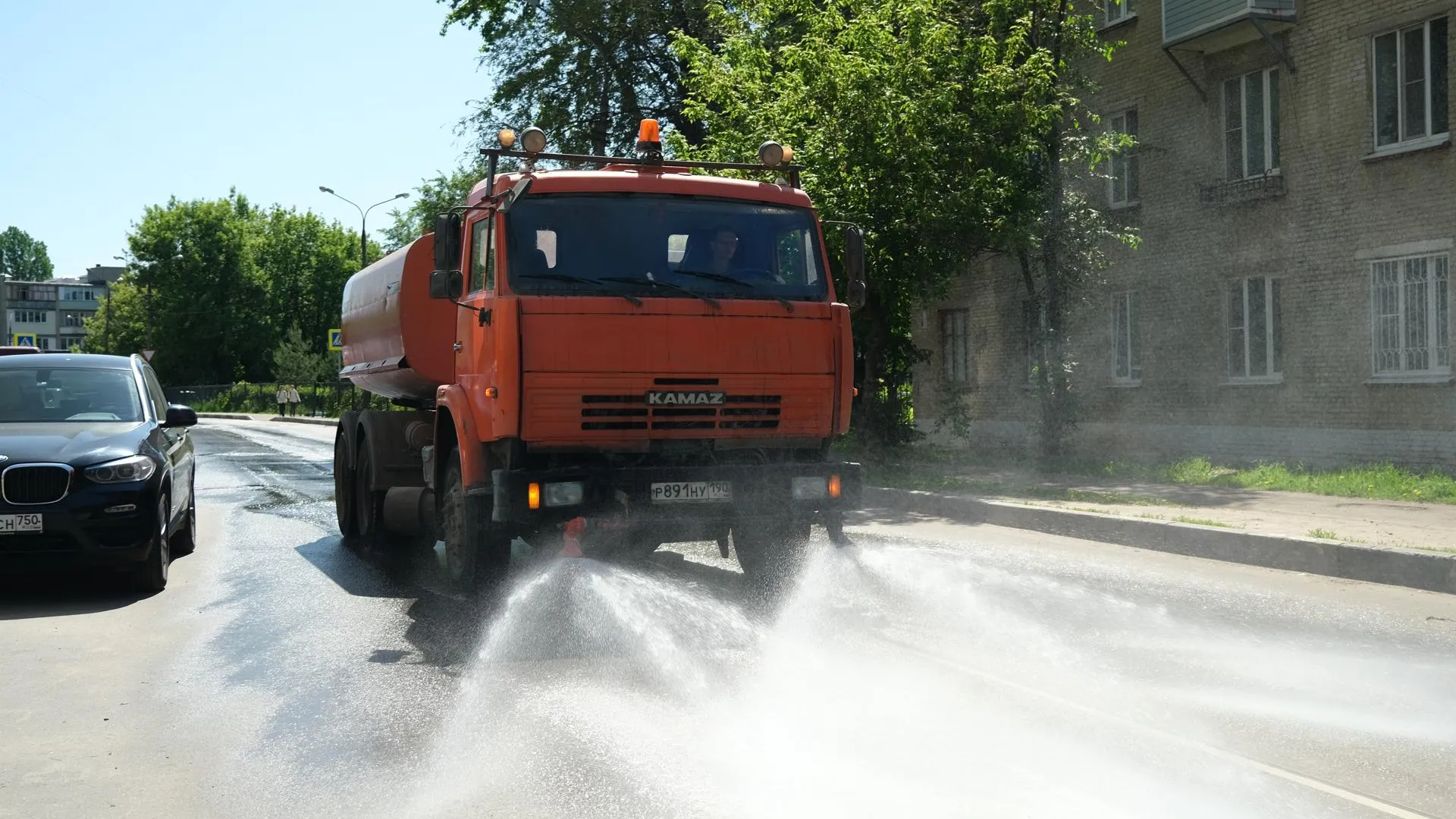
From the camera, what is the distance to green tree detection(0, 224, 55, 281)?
176 meters

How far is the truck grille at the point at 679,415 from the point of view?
7918mm

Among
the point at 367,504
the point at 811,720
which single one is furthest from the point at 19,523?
the point at 811,720

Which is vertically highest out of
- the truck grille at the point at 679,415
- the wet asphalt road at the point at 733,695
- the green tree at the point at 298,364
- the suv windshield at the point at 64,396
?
the green tree at the point at 298,364

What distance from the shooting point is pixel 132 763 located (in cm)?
516

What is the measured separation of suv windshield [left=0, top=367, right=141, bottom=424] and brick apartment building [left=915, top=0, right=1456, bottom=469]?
46.6 ft

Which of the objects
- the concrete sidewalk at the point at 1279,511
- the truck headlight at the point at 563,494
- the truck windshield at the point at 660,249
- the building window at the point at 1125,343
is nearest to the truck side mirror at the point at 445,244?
the truck windshield at the point at 660,249

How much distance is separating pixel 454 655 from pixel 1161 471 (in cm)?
1357

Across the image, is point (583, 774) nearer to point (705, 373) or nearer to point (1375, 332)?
point (705, 373)

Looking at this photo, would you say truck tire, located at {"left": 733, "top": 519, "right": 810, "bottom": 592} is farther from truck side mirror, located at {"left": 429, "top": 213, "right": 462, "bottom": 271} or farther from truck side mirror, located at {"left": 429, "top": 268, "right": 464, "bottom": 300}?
truck side mirror, located at {"left": 429, "top": 213, "right": 462, "bottom": 271}

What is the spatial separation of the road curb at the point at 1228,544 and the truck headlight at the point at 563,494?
5808mm

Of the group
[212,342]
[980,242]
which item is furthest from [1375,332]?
[212,342]

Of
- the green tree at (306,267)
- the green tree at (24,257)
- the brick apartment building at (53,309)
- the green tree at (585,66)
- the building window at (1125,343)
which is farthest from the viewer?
the green tree at (24,257)

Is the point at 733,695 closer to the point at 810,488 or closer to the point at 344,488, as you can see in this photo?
the point at 810,488

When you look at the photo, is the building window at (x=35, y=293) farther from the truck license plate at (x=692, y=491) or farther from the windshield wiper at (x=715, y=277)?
the truck license plate at (x=692, y=491)
